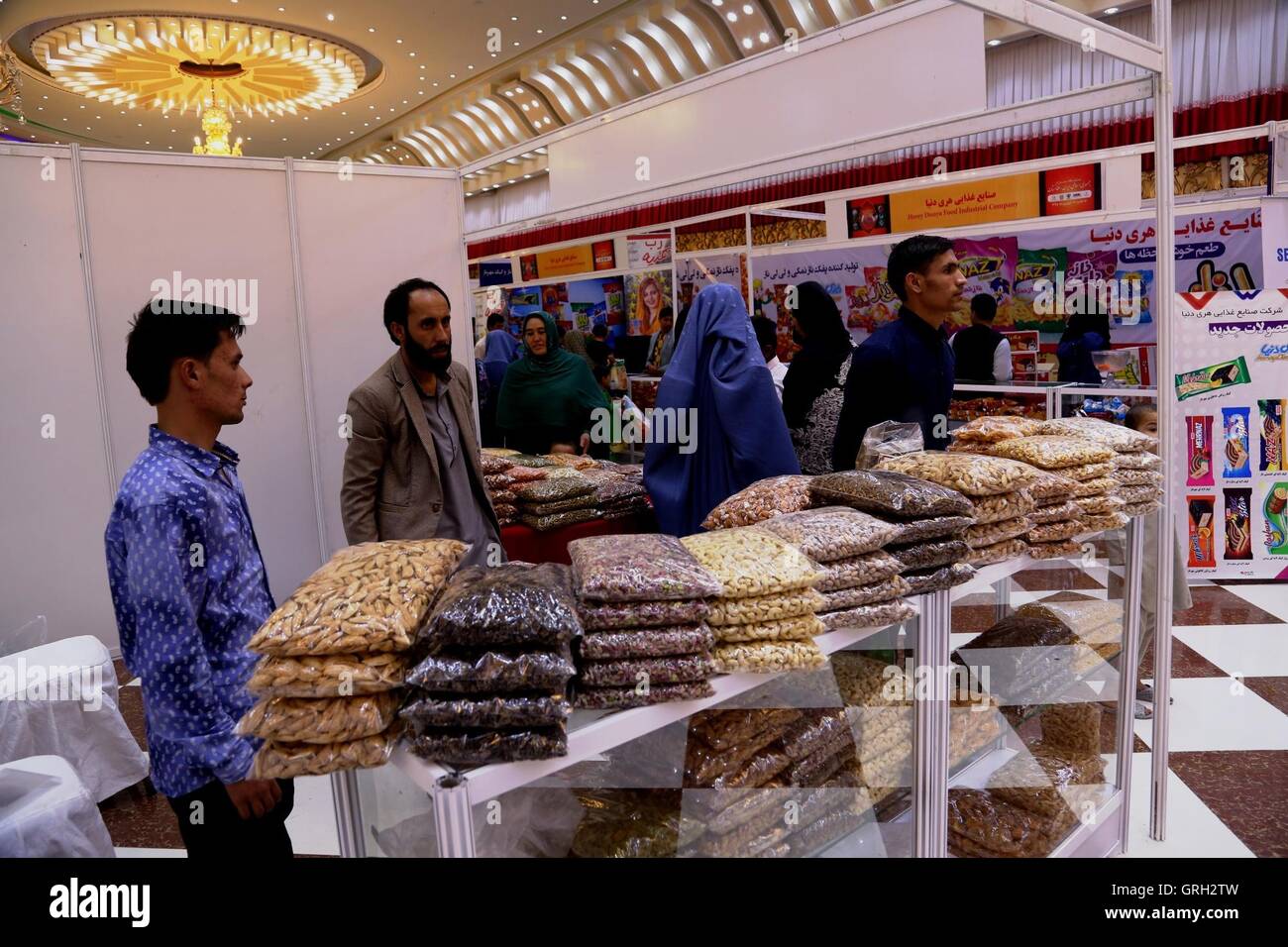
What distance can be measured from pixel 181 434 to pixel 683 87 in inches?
116

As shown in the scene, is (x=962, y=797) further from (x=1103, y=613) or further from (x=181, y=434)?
(x=181, y=434)

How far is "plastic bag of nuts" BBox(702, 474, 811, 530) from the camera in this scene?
6.47 ft

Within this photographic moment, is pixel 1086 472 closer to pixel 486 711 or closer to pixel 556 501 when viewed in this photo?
pixel 486 711

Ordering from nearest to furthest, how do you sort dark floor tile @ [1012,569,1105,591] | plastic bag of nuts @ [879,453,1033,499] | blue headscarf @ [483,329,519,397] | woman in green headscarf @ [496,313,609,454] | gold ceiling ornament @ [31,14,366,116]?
plastic bag of nuts @ [879,453,1033,499]
dark floor tile @ [1012,569,1105,591]
woman in green headscarf @ [496,313,609,454]
blue headscarf @ [483,329,519,397]
gold ceiling ornament @ [31,14,366,116]

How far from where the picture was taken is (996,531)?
1940 mm

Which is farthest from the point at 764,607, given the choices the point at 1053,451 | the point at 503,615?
the point at 1053,451

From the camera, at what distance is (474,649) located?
1.16 m

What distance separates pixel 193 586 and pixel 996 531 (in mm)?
1610

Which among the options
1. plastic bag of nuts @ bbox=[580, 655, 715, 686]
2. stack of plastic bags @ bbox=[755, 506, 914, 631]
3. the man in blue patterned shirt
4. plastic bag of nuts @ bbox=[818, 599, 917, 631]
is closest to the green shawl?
the man in blue patterned shirt

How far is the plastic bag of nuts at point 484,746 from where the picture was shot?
1.12 metres

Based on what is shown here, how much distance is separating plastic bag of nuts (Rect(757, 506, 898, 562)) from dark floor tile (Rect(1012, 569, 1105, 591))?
790 mm

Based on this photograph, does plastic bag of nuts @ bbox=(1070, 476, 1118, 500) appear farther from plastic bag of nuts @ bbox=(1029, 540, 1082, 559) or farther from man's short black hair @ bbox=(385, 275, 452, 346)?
man's short black hair @ bbox=(385, 275, 452, 346)

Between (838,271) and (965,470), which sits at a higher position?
(838,271)
